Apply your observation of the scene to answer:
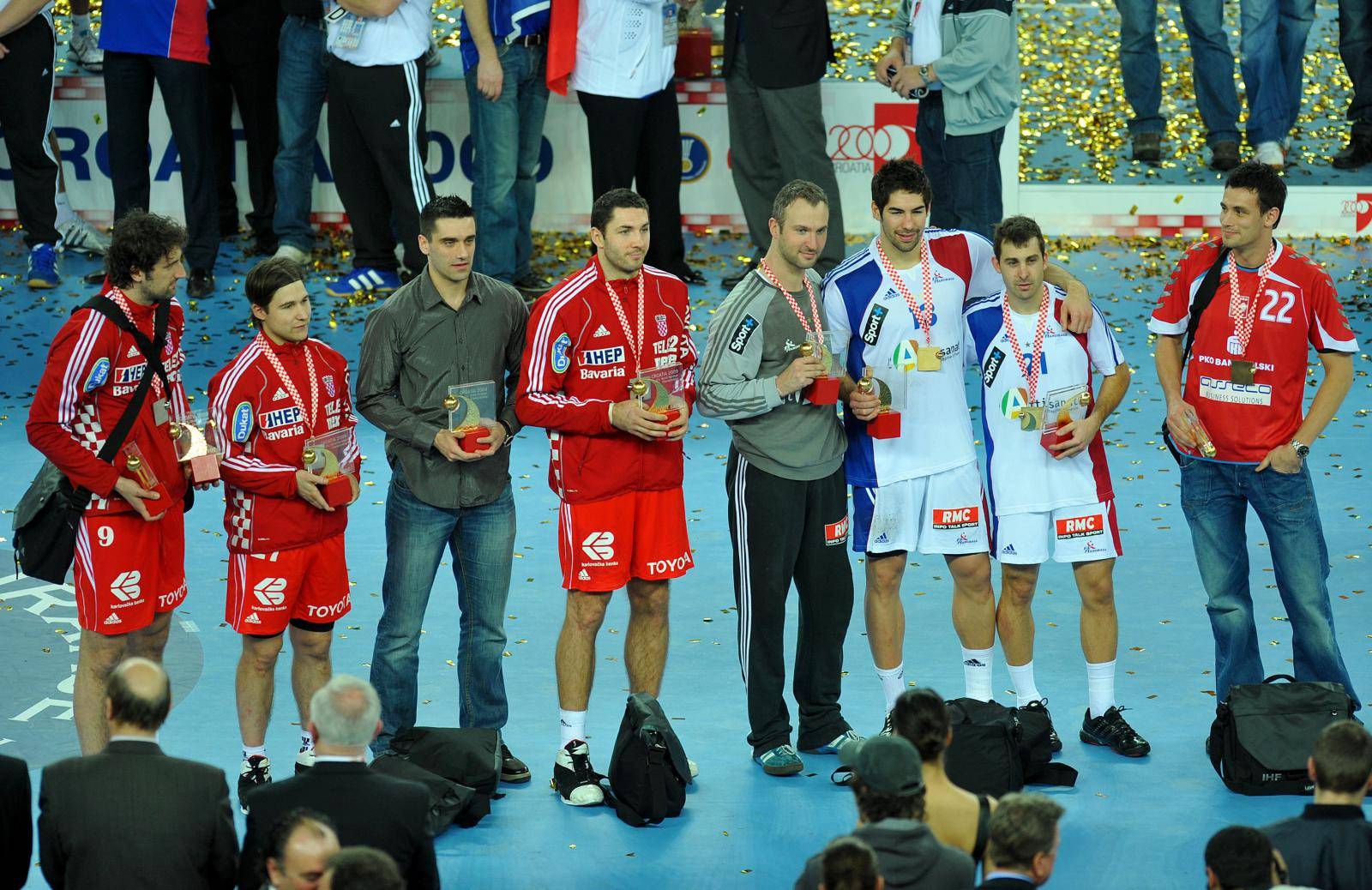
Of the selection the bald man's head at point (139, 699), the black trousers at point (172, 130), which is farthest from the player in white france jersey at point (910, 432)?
the black trousers at point (172, 130)

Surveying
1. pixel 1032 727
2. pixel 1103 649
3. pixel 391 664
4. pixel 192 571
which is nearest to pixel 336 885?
pixel 391 664

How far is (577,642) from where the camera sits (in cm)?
712

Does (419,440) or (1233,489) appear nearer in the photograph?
(419,440)

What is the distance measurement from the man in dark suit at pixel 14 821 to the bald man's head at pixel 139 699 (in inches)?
14.2

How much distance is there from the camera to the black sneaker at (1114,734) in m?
7.27

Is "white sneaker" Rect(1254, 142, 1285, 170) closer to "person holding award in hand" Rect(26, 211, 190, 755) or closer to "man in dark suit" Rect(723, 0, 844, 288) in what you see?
"man in dark suit" Rect(723, 0, 844, 288)

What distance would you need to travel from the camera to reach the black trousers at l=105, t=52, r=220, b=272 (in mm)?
12062

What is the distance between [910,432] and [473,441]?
1.79 meters

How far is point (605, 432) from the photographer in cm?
700

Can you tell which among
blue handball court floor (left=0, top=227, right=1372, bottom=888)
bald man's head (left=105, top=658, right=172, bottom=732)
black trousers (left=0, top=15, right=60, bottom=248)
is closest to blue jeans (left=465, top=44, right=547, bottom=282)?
blue handball court floor (left=0, top=227, right=1372, bottom=888)

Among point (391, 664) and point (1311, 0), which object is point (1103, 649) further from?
point (1311, 0)

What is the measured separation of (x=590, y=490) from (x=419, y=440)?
2.27ft

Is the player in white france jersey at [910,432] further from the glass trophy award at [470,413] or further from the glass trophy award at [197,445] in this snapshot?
the glass trophy award at [197,445]

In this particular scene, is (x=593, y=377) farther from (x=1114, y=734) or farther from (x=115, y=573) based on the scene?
(x=1114, y=734)
